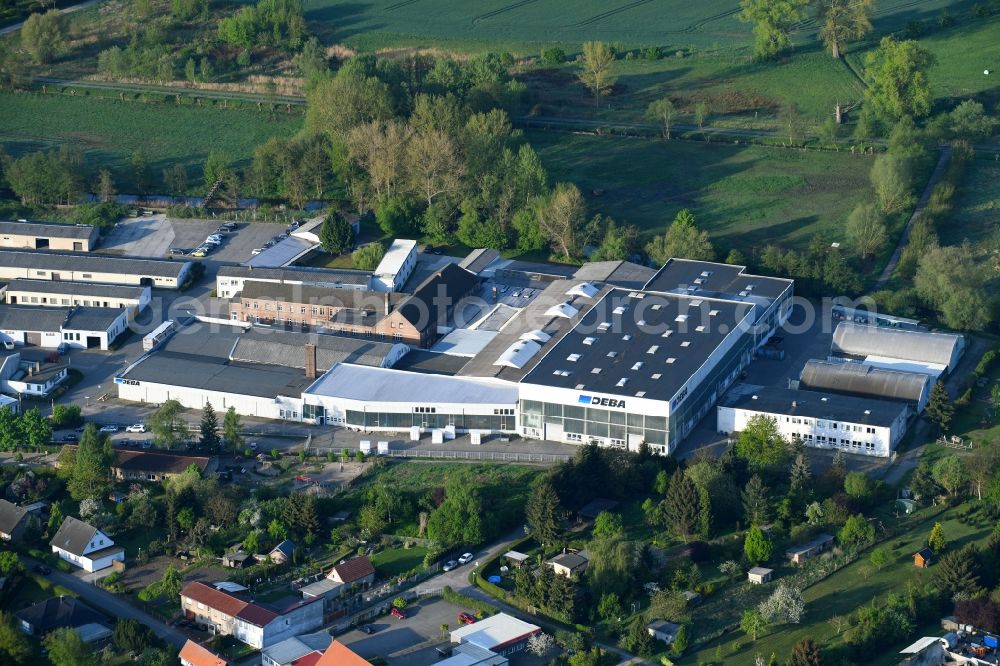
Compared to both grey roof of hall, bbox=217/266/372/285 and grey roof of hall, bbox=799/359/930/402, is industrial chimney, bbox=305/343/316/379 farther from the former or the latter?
grey roof of hall, bbox=799/359/930/402

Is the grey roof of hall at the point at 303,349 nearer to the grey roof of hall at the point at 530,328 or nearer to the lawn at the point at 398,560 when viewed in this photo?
the grey roof of hall at the point at 530,328

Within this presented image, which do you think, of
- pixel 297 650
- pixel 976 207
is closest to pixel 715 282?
pixel 976 207

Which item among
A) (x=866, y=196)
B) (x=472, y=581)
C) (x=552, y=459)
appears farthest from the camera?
(x=866, y=196)

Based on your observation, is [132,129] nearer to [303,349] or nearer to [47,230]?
[47,230]

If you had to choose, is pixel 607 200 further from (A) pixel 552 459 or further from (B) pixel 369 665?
(B) pixel 369 665

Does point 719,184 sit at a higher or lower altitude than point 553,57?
lower

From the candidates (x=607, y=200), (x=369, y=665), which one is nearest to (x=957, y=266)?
(x=607, y=200)

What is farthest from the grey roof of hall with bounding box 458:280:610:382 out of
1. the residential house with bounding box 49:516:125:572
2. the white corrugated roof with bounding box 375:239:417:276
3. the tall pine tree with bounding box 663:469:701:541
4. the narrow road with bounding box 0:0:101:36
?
the narrow road with bounding box 0:0:101:36

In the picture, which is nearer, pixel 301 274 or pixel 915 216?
pixel 301 274

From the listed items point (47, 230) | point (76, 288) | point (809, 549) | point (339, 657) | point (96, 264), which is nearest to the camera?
point (339, 657)
